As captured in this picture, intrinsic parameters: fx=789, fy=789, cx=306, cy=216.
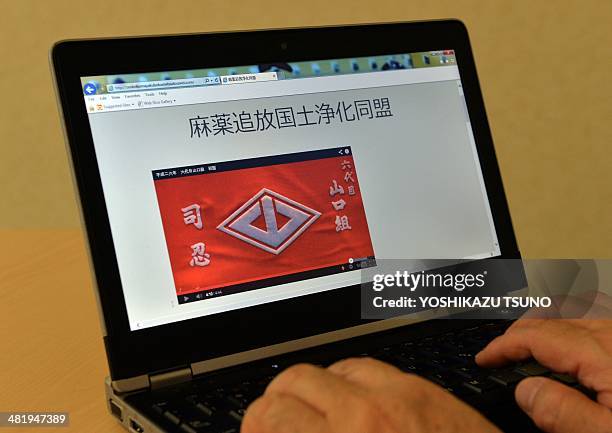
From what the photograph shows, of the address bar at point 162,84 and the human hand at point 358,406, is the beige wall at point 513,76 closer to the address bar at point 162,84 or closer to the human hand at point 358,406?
the address bar at point 162,84

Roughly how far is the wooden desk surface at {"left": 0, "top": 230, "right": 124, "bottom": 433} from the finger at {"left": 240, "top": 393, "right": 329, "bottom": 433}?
22cm

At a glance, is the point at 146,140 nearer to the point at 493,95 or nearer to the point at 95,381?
the point at 95,381

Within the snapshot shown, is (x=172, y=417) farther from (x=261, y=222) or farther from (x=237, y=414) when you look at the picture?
(x=261, y=222)

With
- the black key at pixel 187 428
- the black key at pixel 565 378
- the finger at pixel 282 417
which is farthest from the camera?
the black key at pixel 565 378

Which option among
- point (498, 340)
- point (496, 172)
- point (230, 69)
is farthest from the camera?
point (496, 172)

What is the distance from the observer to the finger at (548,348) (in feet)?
2.17

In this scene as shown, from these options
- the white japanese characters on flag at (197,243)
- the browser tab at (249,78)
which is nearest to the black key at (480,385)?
the white japanese characters on flag at (197,243)

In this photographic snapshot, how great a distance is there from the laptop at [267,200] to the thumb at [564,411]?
5 cm

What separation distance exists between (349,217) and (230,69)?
0.20 m

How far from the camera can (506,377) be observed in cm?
68

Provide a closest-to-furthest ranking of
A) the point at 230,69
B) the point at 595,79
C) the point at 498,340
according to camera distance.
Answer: the point at 498,340, the point at 230,69, the point at 595,79

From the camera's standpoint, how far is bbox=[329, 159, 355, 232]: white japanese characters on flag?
0.82 metres

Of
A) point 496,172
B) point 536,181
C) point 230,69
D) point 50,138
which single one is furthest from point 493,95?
point 230,69

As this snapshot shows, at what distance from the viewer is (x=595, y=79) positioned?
269 centimetres
